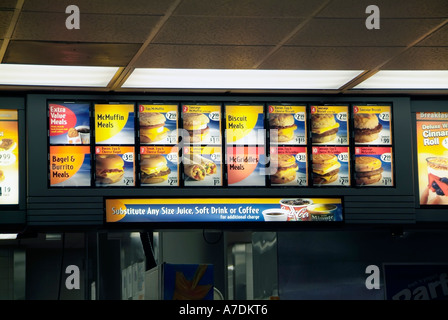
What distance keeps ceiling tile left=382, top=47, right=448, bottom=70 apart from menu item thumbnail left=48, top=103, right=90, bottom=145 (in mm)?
3190

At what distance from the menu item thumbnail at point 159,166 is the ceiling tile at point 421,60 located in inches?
96.5

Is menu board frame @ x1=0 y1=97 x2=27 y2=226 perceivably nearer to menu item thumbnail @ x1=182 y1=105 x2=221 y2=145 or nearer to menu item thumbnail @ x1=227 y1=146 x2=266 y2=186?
menu item thumbnail @ x1=182 y1=105 x2=221 y2=145

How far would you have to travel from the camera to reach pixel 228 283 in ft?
32.2

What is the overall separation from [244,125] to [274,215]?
1.05m

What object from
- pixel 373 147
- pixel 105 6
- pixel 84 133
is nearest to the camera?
pixel 105 6

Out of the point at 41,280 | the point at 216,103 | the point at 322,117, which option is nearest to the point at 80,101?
the point at 216,103

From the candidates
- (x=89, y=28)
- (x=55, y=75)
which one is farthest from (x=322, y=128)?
(x=89, y=28)

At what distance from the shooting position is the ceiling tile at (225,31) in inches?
222

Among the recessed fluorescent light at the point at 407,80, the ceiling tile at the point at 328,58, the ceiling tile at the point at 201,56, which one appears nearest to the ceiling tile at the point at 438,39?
the ceiling tile at the point at 328,58

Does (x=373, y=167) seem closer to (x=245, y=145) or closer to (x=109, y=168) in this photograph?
(x=245, y=145)

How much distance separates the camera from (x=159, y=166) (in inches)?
309

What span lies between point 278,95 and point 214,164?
3.52ft

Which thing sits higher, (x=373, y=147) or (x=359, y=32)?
(x=359, y=32)

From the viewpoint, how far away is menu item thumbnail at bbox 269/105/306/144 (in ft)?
26.4
